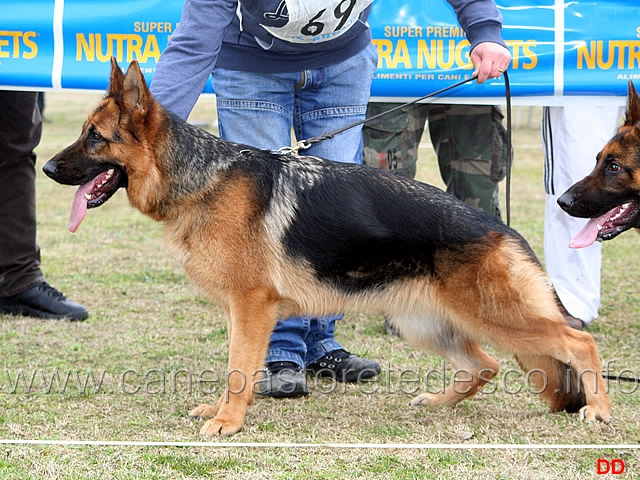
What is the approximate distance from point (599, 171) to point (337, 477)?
1884 mm

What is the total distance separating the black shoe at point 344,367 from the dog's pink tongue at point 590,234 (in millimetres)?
1250

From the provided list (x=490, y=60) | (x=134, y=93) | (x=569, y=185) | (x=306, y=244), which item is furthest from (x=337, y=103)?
(x=569, y=185)

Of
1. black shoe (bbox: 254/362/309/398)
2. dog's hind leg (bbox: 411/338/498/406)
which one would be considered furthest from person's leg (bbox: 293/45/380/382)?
dog's hind leg (bbox: 411/338/498/406)

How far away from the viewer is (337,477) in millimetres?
3018

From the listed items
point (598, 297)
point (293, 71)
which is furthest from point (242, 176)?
point (598, 297)

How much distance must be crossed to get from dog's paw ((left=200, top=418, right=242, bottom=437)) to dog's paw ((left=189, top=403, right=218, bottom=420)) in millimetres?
174

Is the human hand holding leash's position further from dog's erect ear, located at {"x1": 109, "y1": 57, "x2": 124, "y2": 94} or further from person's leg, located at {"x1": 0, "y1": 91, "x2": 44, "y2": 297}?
person's leg, located at {"x1": 0, "y1": 91, "x2": 44, "y2": 297}

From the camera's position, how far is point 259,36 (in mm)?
3857

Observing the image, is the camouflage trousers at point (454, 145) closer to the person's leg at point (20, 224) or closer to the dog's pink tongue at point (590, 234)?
the dog's pink tongue at point (590, 234)

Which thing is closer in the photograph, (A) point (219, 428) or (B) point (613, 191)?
(A) point (219, 428)

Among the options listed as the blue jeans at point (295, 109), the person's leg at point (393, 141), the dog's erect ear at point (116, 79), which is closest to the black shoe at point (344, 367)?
the blue jeans at point (295, 109)

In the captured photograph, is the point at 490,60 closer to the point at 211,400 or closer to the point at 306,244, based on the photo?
the point at 306,244

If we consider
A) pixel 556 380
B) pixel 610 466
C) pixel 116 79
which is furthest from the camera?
pixel 556 380

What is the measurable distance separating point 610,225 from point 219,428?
78.6 inches
